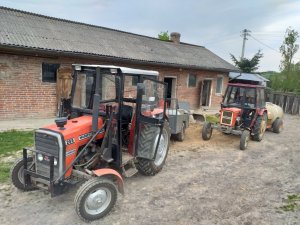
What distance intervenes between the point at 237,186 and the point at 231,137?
4.47 metres

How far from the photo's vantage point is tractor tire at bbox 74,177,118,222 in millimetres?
3814

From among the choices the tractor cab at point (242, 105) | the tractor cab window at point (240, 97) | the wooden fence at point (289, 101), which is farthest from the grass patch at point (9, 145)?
the wooden fence at point (289, 101)

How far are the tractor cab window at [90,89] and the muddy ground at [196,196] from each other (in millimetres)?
1597

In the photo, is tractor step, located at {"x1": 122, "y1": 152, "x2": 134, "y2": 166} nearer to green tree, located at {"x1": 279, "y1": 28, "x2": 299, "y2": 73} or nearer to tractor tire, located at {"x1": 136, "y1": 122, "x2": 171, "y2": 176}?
tractor tire, located at {"x1": 136, "y1": 122, "x2": 171, "y2": 176}

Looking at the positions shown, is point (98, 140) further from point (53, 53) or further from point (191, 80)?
point (191, 80)

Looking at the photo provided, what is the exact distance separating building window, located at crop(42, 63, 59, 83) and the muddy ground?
5.91 meters

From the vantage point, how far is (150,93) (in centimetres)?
551

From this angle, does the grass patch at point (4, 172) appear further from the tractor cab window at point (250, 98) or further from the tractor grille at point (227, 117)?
the tractor cab window at point (250, 98)

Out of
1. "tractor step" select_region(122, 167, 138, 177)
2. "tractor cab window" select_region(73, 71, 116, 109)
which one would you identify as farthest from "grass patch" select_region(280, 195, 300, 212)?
"tractor cab window" select_region(73, 71, 116, 109)

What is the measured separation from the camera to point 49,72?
422 inches

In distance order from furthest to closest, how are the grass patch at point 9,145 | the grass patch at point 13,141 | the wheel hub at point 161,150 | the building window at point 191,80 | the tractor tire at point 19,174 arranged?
1. the building window at point 191,80
2. the grass patch at point 13,141
3. the wheel hub at point 161,150
4. the grass patch at point 9,145
5. the tractor tire at point 19,174

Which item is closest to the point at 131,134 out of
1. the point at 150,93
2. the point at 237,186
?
the point at 150,93

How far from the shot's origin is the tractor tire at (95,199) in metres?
3.81

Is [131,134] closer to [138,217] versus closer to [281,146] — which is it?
[138,217]
